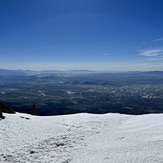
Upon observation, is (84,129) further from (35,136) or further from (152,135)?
(152,135)

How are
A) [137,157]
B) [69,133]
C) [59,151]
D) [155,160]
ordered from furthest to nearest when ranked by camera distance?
[69,133]
[59,151]
[137,157]
[155,160]

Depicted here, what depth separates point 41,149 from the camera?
56.8 feet

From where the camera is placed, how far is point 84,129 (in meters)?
24.3

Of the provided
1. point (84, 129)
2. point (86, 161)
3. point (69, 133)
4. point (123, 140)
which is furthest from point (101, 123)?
point (86, 161)

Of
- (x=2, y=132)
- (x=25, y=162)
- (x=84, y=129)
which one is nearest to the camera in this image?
(x=25, y=162)

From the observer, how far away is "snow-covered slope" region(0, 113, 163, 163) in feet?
46.9

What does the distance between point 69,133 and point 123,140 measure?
709 centimetres

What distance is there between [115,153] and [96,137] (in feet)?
19.9

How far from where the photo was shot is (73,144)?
18.6 m

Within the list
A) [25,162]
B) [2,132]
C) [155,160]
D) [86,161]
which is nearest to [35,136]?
[2,132]

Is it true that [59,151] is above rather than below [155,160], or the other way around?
below

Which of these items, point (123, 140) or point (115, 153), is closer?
point (115, 153)

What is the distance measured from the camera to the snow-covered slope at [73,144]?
14305 millimetres

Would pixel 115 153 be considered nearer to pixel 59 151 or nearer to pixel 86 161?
pixel 86 161
